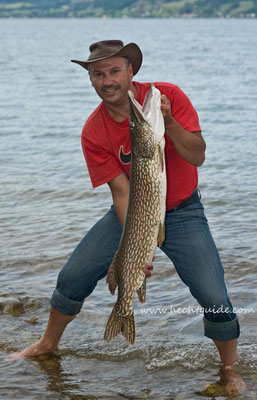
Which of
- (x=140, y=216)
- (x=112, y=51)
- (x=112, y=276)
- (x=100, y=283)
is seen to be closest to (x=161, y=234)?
(x=140, y=216)

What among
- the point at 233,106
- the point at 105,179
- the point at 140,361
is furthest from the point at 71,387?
the point at 233,106

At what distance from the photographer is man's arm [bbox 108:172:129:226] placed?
547 centimetres

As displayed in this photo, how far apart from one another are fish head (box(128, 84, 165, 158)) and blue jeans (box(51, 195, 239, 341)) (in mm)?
788

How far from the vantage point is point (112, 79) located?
205 inches

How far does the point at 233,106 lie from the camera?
83.6 feet

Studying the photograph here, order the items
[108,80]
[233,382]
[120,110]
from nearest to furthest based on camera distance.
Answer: [108,80] → [120,110] → [233,382]

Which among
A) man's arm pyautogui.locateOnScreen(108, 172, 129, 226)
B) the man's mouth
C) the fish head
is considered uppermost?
the man's mouth

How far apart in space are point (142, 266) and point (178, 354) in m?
1.54

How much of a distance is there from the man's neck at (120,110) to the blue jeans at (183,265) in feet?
2.77

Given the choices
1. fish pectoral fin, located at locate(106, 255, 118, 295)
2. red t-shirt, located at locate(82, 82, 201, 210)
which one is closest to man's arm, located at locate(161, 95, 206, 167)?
red t-shirt, located at locate(82, 82, 201, 210)

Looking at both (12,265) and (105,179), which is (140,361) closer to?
(105,179)

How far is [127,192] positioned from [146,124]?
3.02 ft

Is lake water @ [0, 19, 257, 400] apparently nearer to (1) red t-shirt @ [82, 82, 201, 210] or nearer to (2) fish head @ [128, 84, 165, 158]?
(1) red t-shirt @ [82, 82, 201, 210]

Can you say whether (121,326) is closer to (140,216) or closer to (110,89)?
(140,216)
